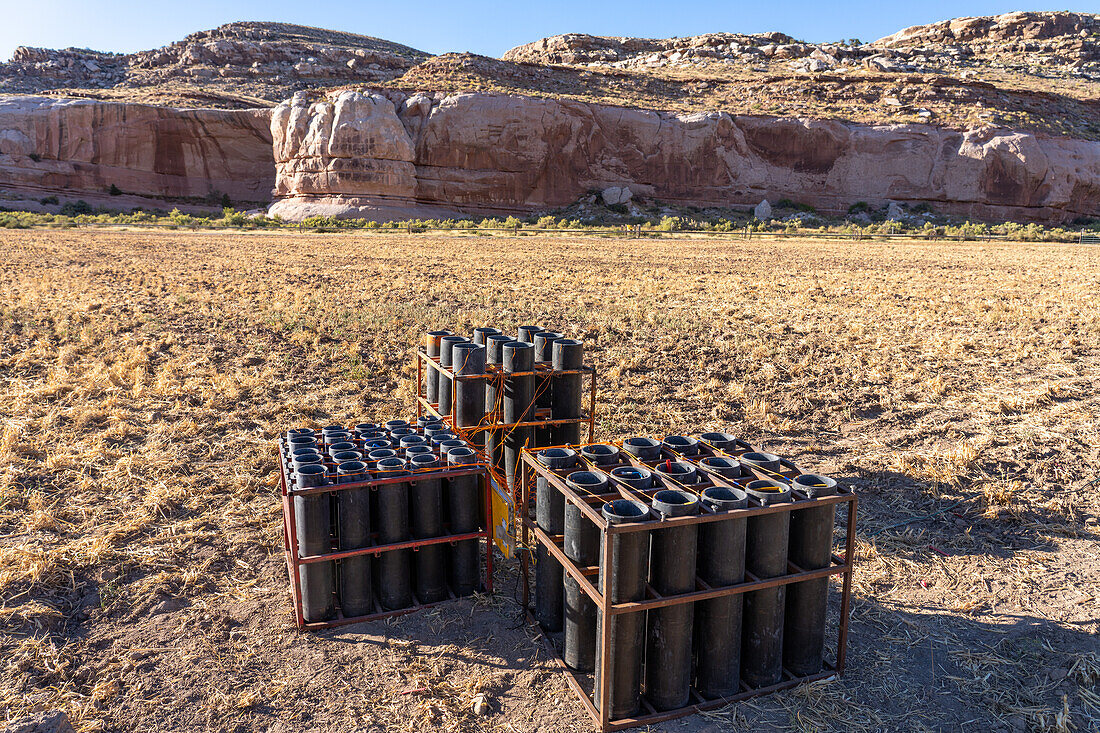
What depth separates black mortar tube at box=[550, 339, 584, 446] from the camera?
7.33 meters

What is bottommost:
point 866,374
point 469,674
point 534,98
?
point 469,674

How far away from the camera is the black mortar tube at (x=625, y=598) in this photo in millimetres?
4199

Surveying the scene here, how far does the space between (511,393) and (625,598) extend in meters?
3.24

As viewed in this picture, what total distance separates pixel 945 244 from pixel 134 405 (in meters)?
38.7

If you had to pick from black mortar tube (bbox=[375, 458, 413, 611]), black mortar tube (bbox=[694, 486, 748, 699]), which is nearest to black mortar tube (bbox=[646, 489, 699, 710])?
black mortar tube (bbox=[694, 486, 748, 699])

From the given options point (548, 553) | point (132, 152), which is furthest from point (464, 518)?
point (132, 152)

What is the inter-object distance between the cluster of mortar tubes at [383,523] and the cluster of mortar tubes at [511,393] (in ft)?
3.54

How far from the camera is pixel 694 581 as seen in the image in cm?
445

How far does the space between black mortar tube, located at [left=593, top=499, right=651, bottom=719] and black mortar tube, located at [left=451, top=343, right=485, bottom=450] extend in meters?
3.02

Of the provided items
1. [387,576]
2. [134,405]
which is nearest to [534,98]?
[134,405]

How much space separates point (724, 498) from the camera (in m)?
4.49

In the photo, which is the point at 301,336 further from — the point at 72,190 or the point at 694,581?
the point at 72,190

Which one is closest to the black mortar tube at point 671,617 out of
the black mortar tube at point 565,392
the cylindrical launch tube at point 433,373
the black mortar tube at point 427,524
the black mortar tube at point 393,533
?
the black mortar tube at point 427,524

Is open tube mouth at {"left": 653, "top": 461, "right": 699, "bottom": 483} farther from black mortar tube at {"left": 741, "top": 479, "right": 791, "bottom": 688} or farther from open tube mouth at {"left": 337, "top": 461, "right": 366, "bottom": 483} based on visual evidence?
open tube mouth at {"left": 337, "top": 461, "right": 366, "bottom": 483}
